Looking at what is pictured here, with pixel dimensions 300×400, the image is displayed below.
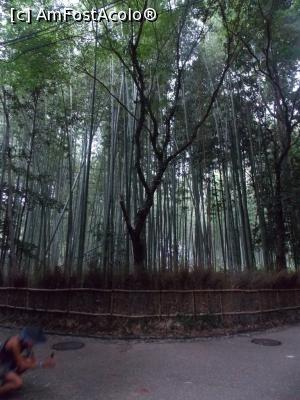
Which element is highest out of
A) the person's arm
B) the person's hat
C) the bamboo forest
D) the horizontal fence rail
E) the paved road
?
the bamboo forest

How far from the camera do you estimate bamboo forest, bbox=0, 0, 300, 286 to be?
5.89 m

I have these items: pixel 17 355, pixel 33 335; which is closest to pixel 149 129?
pixel 33 335

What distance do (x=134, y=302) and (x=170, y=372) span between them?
5.37ft

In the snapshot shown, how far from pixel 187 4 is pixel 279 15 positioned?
7.29 ft

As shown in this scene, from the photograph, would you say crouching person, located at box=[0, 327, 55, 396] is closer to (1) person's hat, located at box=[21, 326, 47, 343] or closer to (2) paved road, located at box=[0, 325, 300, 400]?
(1) person's hat, located at box=[21, 326, 47, 343]

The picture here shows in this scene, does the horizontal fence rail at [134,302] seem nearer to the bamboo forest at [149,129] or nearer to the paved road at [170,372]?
the bamboo forest at [149,129]

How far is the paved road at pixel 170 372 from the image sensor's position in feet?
9.16

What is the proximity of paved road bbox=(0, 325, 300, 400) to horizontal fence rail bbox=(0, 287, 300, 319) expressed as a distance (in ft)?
1.48

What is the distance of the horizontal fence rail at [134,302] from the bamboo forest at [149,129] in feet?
0.84

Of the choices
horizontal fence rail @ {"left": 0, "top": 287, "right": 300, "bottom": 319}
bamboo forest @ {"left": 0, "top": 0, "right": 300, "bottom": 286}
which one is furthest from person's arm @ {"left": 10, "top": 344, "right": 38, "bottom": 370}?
bamboo forest @ {"left": 0, "top": 0, "right": 300, "bottom": 286}

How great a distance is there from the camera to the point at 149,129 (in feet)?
23.2

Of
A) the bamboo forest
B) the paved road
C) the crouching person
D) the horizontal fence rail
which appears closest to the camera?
the crouching person

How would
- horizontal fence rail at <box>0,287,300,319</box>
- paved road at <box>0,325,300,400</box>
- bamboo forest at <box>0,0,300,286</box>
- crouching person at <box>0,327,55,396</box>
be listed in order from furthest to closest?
bamboo forest at <box>0,0,300,286</box>, horizontal fence rail at <box>0,287,300,319</box>, paved road at <box>0,325,300,400</box>, crouching person at <box>0,327,55,396</box>

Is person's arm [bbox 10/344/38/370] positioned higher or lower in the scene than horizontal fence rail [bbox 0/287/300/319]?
lower
